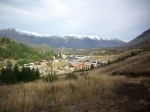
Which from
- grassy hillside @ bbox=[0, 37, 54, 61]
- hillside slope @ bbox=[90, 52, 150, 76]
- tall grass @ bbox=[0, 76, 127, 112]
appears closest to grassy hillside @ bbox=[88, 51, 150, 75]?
hillside slope @ bbox=[90, 52, 150, 76]

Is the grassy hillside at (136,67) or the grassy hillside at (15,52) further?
the grassy hillside at (15,52)

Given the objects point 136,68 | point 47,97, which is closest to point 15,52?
point 136,68

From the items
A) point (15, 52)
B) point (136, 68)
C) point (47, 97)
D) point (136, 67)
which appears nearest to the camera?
point (47, 97)

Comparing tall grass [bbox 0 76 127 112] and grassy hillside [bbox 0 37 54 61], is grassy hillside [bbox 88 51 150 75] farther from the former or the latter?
grassy hillside [bbox 0 37 54 61]

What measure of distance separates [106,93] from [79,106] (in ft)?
8.85

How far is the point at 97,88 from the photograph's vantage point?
9289 millimetres

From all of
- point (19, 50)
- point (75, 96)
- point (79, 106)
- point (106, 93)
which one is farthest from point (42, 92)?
point (19, 50)

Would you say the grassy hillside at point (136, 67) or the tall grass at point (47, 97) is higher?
the tall grass at point (47, 97)

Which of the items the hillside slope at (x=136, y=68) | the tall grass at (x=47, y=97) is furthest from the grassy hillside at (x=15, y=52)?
the tall grass at (x=47, y=97)

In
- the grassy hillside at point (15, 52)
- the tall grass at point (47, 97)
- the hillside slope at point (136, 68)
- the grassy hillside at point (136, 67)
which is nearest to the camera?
the tall grass at point (47, 97)

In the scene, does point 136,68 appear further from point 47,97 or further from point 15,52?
point 15,52

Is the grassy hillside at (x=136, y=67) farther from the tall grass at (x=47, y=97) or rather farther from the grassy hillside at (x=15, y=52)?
the grassy hillside at (x=15, y=52)

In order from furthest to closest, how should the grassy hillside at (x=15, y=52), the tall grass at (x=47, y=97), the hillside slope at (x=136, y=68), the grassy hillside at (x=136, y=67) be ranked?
the grassy hillside at (x=15, y=52)
the grassy hillside at (x=136, y=67)
the hillside slope at (x=136, y=68)
the tall grass at (x=47, y=97)

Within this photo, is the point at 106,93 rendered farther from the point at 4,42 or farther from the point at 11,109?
the point at 4,42
